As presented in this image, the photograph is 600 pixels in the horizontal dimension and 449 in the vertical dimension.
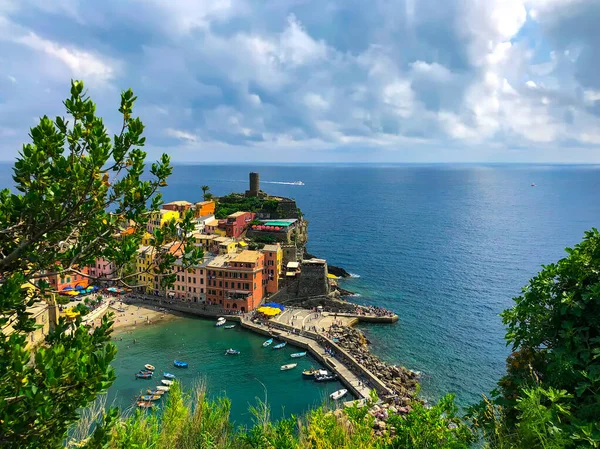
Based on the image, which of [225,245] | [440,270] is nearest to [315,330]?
Answer: [225,245]

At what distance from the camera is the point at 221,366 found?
40.3m

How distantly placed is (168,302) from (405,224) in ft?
261

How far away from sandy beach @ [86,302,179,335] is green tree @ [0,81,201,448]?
1683 inches

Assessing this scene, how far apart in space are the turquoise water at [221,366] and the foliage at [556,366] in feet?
70.7

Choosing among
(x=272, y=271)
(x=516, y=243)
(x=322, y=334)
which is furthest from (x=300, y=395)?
(x=516, y=243)

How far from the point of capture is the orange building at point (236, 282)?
52969 mm

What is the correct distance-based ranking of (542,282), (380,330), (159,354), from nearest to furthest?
1. (542,282)
2. (159,354)
3. (380,330)

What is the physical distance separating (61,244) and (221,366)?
113 ft

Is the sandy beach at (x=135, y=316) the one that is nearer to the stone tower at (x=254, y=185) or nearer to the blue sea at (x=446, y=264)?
the blue sea at (x=446, y=264)

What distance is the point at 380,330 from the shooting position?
49.6 m

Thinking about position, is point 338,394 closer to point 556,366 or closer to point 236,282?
point 236,282

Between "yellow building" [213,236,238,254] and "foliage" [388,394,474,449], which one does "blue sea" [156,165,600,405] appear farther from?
"foliage" [388,394,474,449]

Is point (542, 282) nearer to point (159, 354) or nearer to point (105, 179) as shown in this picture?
point (105, 179)

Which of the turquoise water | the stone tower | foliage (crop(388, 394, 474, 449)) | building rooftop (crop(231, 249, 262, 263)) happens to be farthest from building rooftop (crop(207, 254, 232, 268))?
foliage (crop(388, 394, 474, 449))
